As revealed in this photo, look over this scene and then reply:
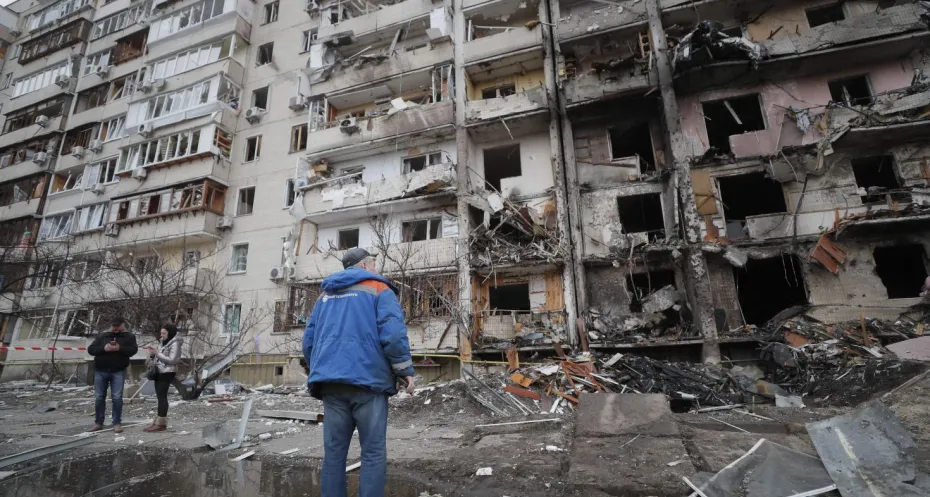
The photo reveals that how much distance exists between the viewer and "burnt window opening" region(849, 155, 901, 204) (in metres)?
13.2

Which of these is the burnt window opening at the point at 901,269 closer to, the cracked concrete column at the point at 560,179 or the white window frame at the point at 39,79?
the cracked concrete column at the point at 560,179

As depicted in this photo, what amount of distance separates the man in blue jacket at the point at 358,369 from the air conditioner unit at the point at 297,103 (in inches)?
817

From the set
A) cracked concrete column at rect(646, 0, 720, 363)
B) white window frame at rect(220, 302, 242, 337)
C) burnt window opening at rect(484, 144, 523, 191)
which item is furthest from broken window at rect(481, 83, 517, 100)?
white window frame at rect(220, 302, 242, 337)

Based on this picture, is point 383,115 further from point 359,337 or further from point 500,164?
point 359,337

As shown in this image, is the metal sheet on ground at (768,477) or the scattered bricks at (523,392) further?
the scattered bricks at (523,392)

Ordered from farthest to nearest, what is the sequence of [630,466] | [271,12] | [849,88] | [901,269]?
1. [271,12]
2. [849,88]
3. [901,269]
4. [630,466]

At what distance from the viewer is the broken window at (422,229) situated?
17.3 meters

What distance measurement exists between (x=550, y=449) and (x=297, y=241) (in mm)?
16755

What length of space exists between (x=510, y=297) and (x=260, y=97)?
1778cm

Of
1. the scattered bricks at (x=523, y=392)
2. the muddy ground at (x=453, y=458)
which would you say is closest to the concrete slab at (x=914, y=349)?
the muddy ground at (x=453, y=458)

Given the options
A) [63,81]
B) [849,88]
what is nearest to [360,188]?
[849,88]

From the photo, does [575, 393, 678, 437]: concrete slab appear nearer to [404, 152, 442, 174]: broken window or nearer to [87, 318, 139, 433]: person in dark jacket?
[87, 318, 139, 433]: person in dark jacket

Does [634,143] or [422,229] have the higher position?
[634,143]

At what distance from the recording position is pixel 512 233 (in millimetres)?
16562
